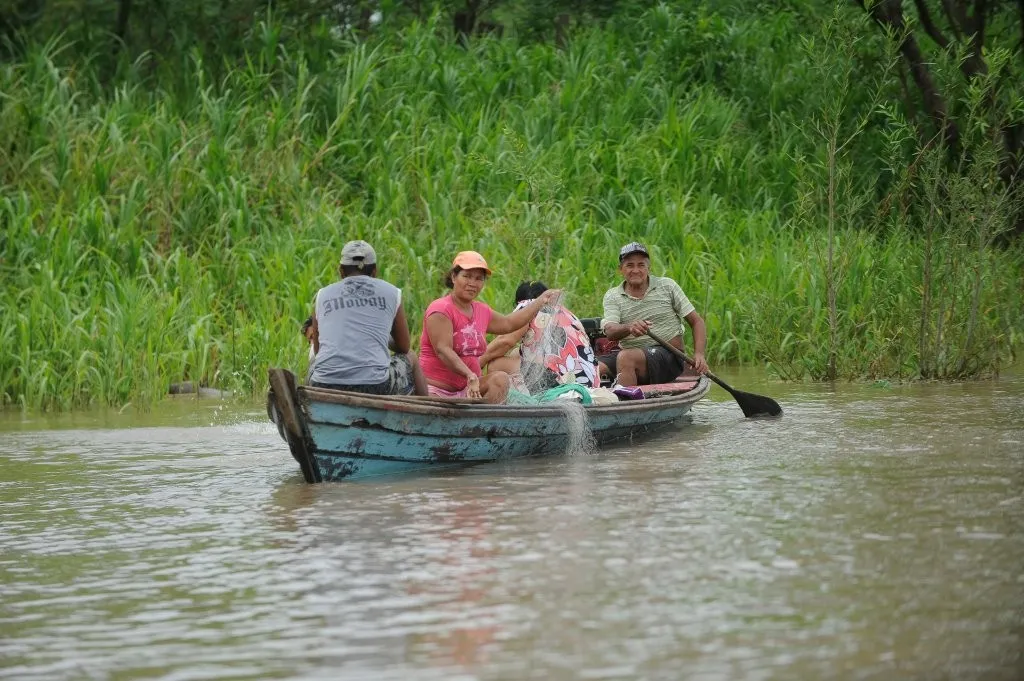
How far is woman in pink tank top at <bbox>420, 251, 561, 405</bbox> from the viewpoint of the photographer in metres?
9.23

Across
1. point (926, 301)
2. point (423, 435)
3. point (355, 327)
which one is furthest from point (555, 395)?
point (926, 301)

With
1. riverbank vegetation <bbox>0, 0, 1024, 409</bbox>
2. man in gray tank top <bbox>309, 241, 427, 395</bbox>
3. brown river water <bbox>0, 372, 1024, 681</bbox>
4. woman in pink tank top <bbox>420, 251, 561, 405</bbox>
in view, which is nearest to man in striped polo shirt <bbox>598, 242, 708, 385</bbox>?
brown river water <bbox>0, 372, 1024, 681</bbox>

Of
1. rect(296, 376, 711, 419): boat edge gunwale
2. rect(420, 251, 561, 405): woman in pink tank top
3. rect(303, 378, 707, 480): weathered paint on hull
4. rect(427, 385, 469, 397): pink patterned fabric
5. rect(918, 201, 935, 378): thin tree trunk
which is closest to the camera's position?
rect(296, 376, 711, 419): boat edge gunwale

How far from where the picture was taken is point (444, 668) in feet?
15.2

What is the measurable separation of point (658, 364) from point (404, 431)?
3545mm

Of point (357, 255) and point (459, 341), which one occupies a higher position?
point (357, 255)

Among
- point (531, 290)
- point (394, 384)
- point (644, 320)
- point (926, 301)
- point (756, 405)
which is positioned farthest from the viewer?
point (926, 301)

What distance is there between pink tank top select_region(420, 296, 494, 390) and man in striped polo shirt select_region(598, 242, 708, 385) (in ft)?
6.87

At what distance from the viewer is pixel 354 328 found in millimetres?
8656

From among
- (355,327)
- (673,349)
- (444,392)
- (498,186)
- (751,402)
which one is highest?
(498,186)

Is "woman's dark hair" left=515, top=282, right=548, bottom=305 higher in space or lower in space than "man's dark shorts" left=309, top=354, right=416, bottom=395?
higher

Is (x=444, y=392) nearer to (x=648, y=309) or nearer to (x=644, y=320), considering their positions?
(x=644, y=320)

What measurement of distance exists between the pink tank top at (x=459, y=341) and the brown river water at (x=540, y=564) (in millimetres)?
742

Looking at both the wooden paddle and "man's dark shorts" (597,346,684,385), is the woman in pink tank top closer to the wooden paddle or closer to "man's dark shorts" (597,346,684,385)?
the wooden paddle
